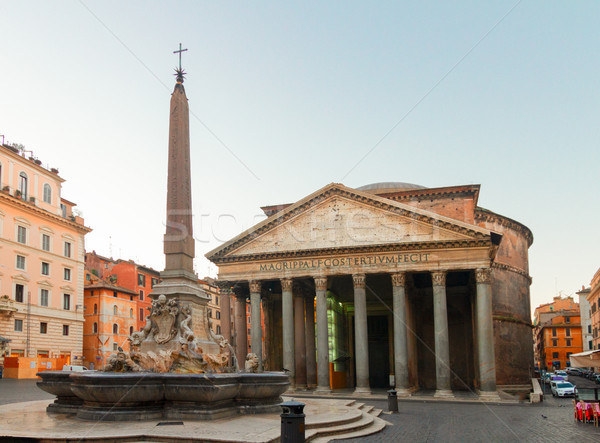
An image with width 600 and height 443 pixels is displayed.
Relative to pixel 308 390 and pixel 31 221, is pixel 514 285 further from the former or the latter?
pixel 31 221

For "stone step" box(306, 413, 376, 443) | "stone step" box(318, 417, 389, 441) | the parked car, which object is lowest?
the parked car

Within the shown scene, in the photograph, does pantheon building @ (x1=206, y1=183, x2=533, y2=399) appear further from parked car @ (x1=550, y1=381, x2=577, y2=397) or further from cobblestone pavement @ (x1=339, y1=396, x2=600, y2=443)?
cobblestone pavement @ (x1=339, y1=396, x2=600, y2=443)

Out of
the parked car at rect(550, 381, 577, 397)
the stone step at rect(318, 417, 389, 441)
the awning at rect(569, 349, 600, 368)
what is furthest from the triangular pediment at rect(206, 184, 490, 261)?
the stone step at rect(318, 417, 389, 441)

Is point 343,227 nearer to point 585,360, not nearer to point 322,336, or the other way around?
point 322,336

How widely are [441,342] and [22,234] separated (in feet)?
84.1

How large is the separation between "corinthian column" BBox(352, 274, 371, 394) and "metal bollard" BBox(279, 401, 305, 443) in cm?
2262

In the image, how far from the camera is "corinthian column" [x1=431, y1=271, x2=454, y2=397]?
28.4 meters

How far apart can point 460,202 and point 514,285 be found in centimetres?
1003

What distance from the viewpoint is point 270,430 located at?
9.76m

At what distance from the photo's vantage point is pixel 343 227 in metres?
31.3

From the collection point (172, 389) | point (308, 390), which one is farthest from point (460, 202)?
point (172, 389)

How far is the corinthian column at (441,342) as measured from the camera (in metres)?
28.4

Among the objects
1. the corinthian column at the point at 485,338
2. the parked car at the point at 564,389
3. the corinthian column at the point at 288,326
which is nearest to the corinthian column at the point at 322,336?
the corinthian column at the point at 288,326

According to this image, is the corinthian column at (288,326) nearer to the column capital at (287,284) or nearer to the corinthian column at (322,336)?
the column capital at (287,284)
